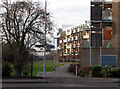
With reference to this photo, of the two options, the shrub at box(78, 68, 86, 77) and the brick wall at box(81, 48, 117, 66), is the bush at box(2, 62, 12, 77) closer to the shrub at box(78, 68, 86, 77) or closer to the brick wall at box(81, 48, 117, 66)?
the shrub at box(78, 68, 86, 77)

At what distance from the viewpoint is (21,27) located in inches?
794

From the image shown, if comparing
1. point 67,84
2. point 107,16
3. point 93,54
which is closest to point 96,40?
point 93,54

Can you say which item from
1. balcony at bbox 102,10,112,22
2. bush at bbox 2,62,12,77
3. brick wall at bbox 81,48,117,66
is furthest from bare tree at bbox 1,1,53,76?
balcony at bbox 102,10,112,22

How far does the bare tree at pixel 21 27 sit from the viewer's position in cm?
1951

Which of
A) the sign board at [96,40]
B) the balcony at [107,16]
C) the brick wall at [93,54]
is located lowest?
the brick wall at [93,54]

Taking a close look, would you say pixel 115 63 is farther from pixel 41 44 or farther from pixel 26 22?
pixel 26 22

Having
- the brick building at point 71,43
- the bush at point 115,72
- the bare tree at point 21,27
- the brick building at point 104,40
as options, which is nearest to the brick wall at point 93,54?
the brick building at point 104,40

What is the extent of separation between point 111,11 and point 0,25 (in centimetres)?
1449

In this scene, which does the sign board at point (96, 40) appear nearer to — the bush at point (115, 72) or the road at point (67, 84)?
the bush at point (115, 72)

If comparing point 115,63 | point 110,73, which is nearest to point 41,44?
point 110,73

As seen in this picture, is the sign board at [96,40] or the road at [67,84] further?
the sign board at [96,40]

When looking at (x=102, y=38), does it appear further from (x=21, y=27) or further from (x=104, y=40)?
(x=21, y=27)

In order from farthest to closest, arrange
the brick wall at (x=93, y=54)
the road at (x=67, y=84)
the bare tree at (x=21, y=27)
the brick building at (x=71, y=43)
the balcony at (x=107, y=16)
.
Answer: the brick building at (x=71, y=43) < the balcony at (x=107, y=16) < the brick wall at (x=93, y=54) < the bare tree at (x=21, y=27) < the road at (x=67, y=84)

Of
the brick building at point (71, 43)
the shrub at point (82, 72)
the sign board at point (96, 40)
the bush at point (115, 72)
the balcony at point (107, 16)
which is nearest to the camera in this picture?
the bush at point (115, 72)
